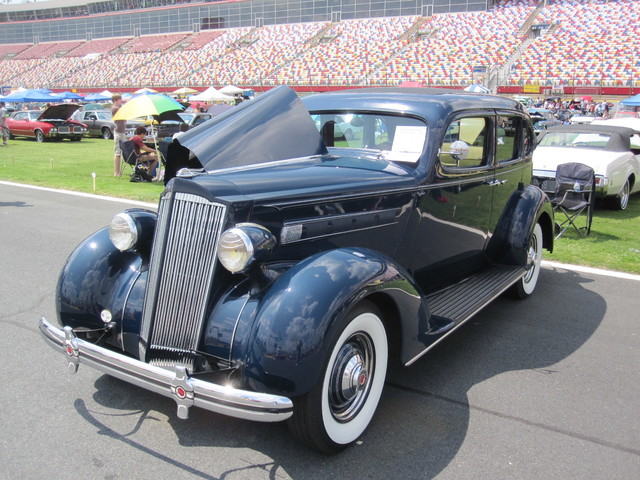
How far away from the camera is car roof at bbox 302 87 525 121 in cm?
416

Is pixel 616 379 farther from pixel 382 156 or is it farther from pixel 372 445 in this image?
pixel 382 156

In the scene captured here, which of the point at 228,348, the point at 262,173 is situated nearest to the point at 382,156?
the point at 262,173

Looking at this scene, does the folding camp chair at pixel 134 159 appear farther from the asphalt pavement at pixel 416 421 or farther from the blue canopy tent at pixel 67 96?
the blue canopy tent at pixel 67 96

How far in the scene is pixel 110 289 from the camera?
10.7 ft

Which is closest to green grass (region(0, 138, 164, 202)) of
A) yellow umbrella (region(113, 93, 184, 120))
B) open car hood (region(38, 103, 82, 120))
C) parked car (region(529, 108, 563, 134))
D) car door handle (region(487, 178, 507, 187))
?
yellow umbrella (region(113, 93, 184, 120))

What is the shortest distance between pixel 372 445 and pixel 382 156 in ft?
6.82

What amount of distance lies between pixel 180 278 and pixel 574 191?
6741 mm

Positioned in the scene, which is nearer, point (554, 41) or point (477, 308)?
point (477, 308)

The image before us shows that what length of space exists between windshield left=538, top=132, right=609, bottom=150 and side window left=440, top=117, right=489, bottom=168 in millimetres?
6791

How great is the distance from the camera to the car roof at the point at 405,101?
4.16 m

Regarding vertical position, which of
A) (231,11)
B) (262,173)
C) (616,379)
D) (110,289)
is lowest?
(616,379)

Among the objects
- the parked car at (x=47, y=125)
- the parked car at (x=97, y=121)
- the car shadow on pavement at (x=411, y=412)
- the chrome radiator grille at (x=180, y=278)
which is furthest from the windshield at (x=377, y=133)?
the parked car at (x=97, y=121)

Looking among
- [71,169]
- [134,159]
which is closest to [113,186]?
[134,159]

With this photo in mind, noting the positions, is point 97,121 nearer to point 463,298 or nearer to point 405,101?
point 405,101
